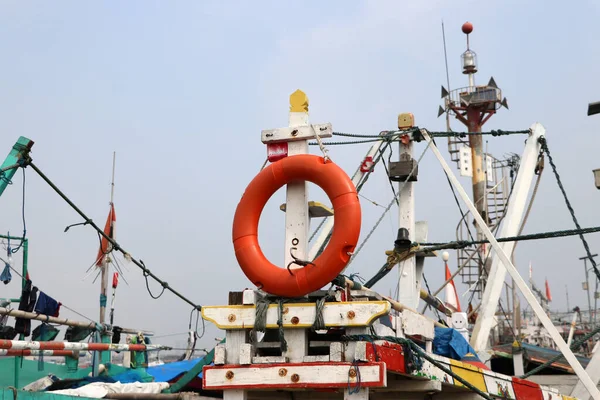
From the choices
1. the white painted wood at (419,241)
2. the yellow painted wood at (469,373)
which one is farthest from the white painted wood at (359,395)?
the white painted wood at (419,241)

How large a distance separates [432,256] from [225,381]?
5.32m

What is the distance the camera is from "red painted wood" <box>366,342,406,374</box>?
296 inches

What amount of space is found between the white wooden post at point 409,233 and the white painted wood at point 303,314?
3.99 m

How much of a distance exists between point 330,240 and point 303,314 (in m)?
0.85

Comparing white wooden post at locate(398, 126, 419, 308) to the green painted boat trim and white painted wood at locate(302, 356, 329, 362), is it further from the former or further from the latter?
the green painted boat trim

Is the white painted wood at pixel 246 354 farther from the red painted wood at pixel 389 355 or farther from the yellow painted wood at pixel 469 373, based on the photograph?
the yellow painted wood at pixel 469 373

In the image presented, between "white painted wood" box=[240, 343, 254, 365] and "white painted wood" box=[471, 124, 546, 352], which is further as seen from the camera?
"white painted wood" box=[471, 124, 546, 352]

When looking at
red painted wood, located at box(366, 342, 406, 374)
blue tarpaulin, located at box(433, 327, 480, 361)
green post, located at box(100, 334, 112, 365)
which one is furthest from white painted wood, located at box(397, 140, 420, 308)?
green post, located at box(100, 334, 112, 365)

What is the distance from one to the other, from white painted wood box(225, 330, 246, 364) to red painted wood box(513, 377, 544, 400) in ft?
14.9

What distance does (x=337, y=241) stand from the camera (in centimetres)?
801

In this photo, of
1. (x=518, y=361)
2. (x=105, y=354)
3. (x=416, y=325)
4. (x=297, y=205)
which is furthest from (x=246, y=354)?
(x=518, y=361)

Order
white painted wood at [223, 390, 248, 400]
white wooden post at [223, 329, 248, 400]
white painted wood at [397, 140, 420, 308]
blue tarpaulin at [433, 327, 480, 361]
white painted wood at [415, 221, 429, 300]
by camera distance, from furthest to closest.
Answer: white painted wood at [415, 221, 429, 300], white painted wood at [397, 140, 420, 308], blue tarpaulin at [433, 327, 480, 361], white wooden post at [223, 329, 248, 400], white painted wood at [223, 390, 248, 400]

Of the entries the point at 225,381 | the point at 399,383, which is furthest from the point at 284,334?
the point at 399,383

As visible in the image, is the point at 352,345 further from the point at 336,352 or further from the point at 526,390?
the point at 526,390
